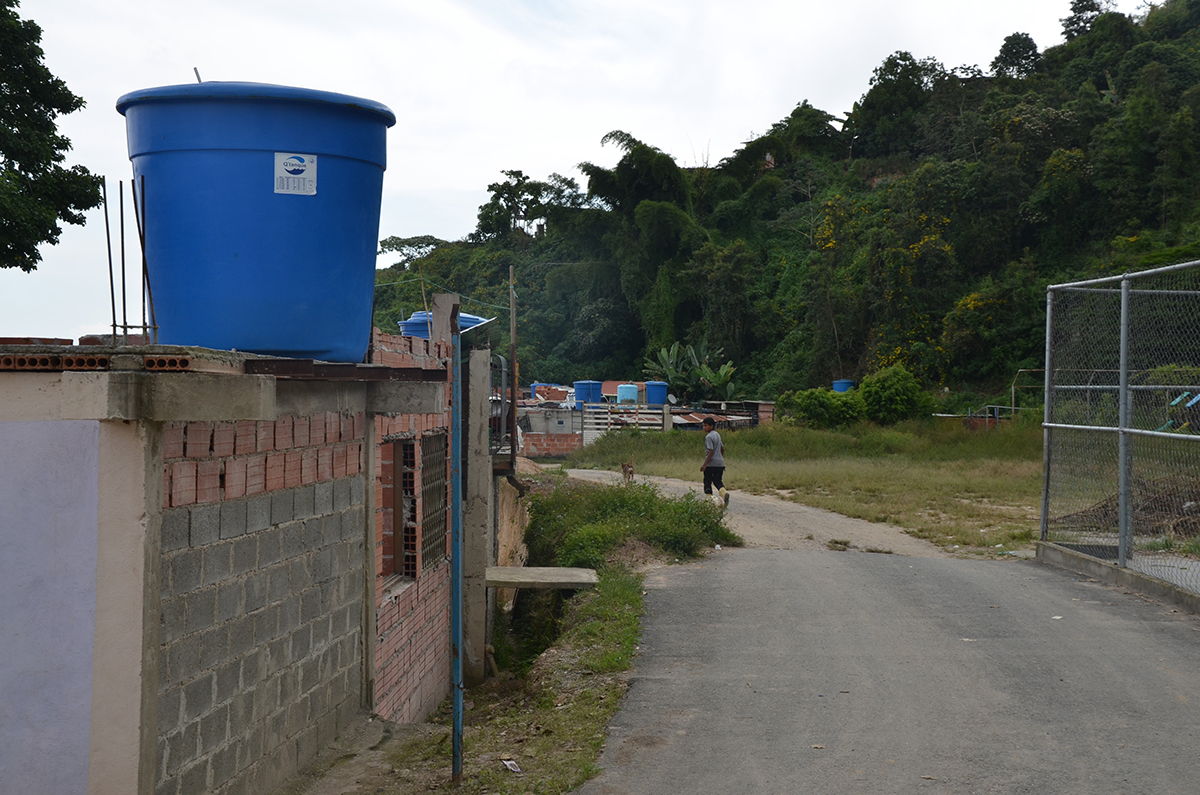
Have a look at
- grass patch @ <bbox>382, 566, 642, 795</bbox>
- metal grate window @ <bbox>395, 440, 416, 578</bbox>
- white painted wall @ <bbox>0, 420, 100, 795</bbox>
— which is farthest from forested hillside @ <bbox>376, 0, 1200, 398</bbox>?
white painted wall @ <bbox>0, 420, 100, 795</bbox>

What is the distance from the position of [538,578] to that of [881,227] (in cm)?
3409

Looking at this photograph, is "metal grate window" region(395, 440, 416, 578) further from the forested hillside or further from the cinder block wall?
the forested hillside

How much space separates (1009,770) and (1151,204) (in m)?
35.1

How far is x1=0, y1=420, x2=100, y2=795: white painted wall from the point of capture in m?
3.33

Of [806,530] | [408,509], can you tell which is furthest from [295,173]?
[806,530]

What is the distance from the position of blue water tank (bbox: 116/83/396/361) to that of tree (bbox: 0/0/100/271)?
11525 mm

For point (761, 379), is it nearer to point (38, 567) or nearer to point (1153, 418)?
point (1153, 418)

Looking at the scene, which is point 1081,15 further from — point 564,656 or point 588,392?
point 564,656

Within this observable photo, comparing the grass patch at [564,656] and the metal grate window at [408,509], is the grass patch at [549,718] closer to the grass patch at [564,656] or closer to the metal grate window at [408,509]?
the grass patch at [564,656]

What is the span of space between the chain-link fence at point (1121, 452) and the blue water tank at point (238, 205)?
25.7 feet

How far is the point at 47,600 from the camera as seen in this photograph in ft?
11.0

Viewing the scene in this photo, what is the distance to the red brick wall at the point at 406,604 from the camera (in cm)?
630

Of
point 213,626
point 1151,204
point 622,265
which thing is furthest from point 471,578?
point 622,265

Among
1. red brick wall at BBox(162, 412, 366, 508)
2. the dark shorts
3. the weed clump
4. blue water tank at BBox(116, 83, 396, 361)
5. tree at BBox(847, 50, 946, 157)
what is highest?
tree at BBox(847, 50, 946, 157)
